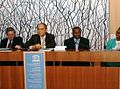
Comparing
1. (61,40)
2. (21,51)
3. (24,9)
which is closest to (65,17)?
(61,40)

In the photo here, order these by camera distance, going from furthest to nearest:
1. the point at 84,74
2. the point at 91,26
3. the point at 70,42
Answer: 1. the point at 91,26
2. the point at 70,42
3. the point at 84,74

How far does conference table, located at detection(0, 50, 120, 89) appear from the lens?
402cm

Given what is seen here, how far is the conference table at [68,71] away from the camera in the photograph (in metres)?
4.02

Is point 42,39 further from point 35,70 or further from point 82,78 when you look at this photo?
point 82,78

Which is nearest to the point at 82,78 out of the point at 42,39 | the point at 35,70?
the point at 35,70

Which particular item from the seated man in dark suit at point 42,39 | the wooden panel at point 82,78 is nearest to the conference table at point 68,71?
the wooden panel at point 82,78

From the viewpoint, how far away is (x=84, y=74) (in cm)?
409

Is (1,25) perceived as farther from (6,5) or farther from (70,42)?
(70,42)

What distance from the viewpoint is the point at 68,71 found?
414 centimetres

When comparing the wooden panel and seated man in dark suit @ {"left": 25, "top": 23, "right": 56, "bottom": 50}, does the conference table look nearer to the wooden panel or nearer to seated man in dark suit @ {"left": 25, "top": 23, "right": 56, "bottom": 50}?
the wooden panel

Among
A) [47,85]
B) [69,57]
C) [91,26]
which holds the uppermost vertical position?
[91,26]

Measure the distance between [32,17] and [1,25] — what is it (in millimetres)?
777

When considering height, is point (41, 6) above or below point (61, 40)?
above

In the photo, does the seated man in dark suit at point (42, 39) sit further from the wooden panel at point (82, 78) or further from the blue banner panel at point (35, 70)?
the wooden panel at point (82, 78)
